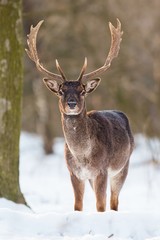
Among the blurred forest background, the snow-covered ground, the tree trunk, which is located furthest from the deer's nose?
→ the blurred forest background

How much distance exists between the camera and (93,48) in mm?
18094

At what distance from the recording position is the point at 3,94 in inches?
352

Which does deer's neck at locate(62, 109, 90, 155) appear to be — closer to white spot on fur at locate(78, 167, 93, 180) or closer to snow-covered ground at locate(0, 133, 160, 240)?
white spot on fur at locate(78, 167, 93, 180)

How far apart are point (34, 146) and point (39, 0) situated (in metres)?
4.25

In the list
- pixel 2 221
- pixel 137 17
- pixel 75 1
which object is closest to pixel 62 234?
pixel 2 221

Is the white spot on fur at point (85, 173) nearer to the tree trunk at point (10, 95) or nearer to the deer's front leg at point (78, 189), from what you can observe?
the deer's front leg at point (78, 189)

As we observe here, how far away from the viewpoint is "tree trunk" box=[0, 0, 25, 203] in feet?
29.1

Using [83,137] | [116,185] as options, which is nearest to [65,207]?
[116,185]

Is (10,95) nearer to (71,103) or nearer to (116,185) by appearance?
(71,103)

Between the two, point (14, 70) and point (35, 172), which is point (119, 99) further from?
point (14, 70)

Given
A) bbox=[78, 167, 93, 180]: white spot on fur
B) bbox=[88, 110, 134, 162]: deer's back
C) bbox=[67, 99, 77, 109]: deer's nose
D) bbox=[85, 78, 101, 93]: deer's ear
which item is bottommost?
bbox=[78, 167, 93, 180]: white spot on fur

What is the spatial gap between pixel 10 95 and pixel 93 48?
9329 mm

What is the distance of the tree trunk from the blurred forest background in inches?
306

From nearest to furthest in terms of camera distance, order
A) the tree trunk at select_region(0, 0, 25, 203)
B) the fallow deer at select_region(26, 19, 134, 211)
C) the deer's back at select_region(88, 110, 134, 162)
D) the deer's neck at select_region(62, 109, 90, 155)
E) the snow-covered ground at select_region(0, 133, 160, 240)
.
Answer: the snow-covered ground at select_region(0, 133, 160, 240), the fallow deer at select_region(26, 19, 134, 211), the deer's neck at select_region(62, 109, 90, 155), the deer's back at select_region(88, 110, 134, 162), the tree trunk at select_region(0, 0, 25, 203)
